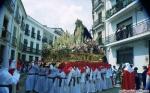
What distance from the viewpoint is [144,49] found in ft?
60.5

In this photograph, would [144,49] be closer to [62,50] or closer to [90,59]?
[90,59]

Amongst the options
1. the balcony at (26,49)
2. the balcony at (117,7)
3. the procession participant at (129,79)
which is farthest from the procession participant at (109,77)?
the balcony at (26,49)

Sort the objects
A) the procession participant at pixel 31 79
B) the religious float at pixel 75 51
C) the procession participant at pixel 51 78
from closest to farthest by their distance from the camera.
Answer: the procession participant at pixel 51 78, the religious float at pixel 75 51, the procession participant at pixel 31 79

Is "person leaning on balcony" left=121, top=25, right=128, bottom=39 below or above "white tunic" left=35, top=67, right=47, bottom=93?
above

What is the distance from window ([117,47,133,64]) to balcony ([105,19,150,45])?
804 millimetres

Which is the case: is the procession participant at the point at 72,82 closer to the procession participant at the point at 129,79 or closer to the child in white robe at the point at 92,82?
the child in white robe at the point at 92,82

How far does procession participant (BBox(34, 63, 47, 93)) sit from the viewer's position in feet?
40.1

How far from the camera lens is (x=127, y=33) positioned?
21.0m

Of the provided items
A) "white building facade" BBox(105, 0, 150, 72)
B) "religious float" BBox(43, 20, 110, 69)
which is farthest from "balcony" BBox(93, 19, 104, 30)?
"religious float" BBox(43, 20, 110, 69)

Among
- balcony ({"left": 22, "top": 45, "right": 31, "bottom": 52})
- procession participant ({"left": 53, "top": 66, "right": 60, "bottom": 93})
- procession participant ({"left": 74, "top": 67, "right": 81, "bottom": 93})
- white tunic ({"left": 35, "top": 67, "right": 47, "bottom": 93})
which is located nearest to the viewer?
procession participant ({"left": 53, "top": 66, "right": 60, "bottom": 93})

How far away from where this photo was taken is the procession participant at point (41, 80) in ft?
40.1

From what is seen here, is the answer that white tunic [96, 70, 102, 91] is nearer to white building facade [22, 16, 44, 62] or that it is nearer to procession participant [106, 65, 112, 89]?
procession participant [106, 65, 112, 89]

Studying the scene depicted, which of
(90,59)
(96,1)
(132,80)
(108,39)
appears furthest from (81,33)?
(96,1)

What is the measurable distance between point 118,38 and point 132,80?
9.66 metres
